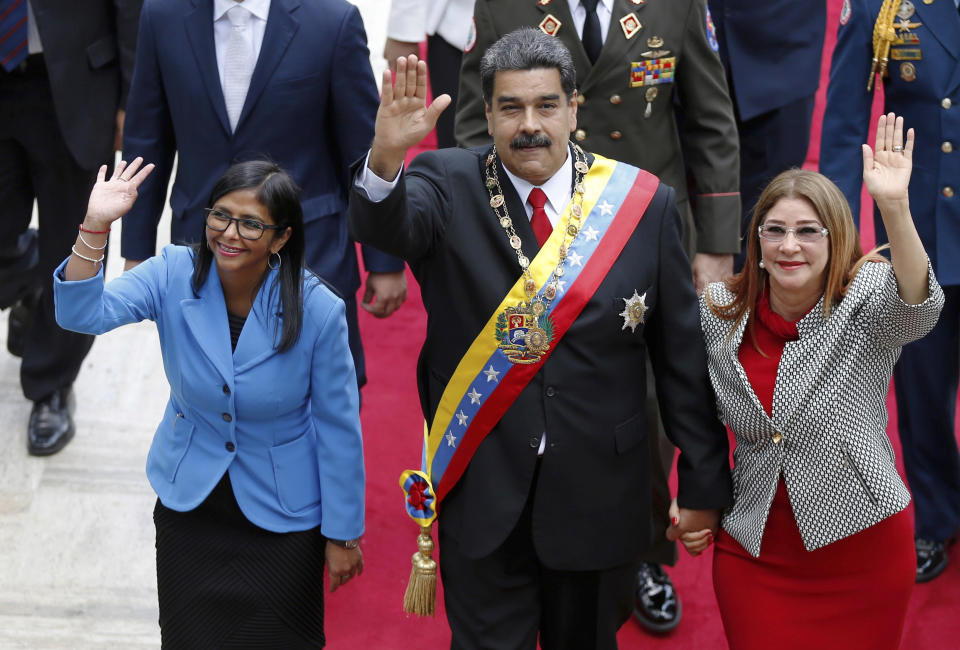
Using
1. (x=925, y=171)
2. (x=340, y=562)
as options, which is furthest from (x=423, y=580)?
(x=925, y=171)

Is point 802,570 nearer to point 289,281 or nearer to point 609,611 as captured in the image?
point 609,611

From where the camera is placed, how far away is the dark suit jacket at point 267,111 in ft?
11.9

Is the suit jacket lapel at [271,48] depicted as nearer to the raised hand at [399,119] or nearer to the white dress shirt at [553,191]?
the white dress shirt at [553,191]

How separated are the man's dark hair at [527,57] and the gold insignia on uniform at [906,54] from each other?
51.8 inches

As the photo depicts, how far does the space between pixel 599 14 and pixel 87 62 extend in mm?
1814

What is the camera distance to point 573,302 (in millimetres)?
2875

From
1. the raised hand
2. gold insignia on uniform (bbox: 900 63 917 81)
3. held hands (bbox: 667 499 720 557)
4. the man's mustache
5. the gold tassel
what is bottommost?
the gold tassel

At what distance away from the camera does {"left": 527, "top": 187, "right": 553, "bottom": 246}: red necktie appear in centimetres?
293

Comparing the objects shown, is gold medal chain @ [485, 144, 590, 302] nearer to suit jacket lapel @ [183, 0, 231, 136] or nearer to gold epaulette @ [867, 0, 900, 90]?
suit jacket lapel @ [183, 0, 231, 136]

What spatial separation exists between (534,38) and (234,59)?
1.08m

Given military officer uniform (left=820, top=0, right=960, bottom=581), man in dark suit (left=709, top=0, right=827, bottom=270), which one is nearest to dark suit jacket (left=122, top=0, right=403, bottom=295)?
man in dark suit (left=709, top=0, right=827, bottom=270)

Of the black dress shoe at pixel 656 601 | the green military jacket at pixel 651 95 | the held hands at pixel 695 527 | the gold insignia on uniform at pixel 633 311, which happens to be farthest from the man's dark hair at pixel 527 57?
the black dress shoe at pixel 656 601

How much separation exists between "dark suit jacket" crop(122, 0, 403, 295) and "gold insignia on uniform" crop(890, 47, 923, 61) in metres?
1.41

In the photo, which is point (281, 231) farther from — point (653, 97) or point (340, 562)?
point (653, 97)
